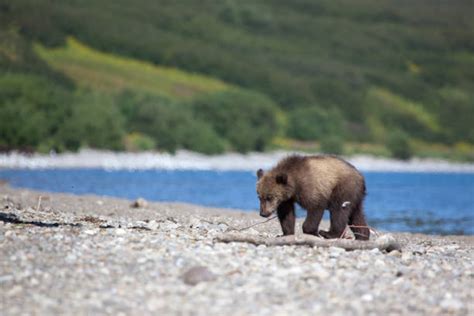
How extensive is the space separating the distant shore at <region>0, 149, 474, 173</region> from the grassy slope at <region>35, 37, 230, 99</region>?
83.7ft

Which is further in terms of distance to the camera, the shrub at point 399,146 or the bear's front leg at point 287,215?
the shrub at point 399,146

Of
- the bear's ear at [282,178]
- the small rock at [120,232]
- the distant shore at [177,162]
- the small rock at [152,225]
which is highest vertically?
the bear's ear at [282,178]

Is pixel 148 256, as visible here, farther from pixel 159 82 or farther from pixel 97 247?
pixel 159 82

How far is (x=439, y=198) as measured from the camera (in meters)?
62.2

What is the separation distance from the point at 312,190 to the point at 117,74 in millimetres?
143062

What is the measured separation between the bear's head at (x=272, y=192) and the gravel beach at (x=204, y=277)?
3.63ft

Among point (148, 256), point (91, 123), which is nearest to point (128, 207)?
point (148, 256)

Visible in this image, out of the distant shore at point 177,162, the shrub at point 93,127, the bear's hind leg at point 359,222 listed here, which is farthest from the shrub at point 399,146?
the bear's hind leg at point 359,222

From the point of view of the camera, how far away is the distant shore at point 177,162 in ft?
280

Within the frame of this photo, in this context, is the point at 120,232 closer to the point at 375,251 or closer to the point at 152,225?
the point at 152,225

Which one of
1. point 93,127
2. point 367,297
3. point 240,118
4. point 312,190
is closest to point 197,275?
point 367,297

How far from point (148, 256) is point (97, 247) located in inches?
37.0

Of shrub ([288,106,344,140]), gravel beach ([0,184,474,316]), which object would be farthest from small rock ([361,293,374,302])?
shrub ([288,106,344,140])

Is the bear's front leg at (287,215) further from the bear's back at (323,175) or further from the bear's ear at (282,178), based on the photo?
the bear's ear at (282,178)
